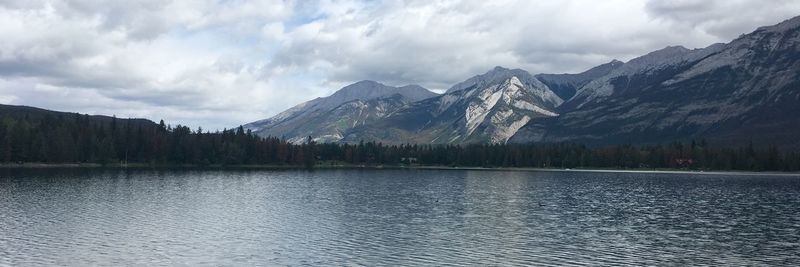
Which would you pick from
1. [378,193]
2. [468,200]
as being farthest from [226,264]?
[378,193]

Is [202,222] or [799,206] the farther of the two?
[799,206]

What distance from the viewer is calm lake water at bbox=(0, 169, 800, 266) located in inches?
2397

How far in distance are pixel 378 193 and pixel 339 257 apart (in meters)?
83.8

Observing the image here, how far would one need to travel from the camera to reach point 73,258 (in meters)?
56.8

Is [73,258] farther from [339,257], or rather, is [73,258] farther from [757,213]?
[757,213]

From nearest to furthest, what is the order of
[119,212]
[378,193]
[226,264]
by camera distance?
[226,264], [119,212], [378,193]

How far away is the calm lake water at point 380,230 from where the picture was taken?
200 feet

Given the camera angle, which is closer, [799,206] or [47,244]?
[47,244]

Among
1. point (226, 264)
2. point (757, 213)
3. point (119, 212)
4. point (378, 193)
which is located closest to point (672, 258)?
point (226, 264)

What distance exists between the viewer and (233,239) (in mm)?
71000

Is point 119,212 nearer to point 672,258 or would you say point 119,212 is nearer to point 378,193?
point 378,193

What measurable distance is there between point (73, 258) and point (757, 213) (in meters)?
101

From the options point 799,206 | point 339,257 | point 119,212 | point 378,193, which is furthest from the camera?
point 378,193

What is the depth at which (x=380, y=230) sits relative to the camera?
79375 mm
